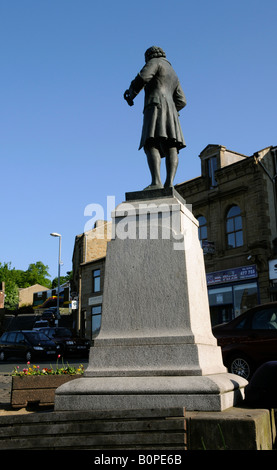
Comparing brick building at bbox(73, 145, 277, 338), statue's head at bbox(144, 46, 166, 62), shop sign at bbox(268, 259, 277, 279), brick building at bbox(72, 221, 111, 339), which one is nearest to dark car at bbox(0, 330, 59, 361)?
brick building at bbox(73, 145, 277, 338)

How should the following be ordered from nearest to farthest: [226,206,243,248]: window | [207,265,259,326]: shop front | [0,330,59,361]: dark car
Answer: [0,330,59,361]: dark car
[207,265,259,326]: shop front
[226,206,243,248]: window

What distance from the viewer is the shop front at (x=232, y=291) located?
22578mm

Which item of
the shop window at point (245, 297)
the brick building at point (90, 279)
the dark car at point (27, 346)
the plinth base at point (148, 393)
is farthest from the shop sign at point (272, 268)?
the plinth base at point (148, 393)

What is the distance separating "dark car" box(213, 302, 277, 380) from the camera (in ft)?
28.8

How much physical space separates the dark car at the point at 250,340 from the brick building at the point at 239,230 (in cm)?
1271

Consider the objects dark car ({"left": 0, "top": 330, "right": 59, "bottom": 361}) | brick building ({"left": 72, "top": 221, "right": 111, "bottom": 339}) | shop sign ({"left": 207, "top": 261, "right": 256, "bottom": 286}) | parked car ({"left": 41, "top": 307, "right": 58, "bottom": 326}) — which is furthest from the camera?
parked car ({"left": 41, "top": 307, "right": 58, "bottom": 326})

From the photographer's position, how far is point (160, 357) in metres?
4.35

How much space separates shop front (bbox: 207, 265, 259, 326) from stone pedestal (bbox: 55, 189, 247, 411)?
1797 cm

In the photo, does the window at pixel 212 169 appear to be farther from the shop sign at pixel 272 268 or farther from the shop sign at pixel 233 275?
the shop sign at pixel 272 268

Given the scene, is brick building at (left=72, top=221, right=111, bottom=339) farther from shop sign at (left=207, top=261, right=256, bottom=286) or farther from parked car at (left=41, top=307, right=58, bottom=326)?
shop sign at (left=207, top=261, right=256, bottom=286)

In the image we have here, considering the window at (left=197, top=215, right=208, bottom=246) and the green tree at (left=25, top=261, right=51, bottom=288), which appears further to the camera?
the green tree at (left=25, top=261, right=51, bottom=288)

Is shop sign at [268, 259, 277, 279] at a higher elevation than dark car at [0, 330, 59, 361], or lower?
higher
